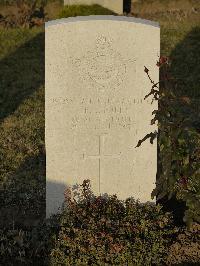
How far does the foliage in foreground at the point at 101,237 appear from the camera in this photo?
15.1 ft

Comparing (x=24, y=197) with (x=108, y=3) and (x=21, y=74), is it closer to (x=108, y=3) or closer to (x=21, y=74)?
(x=21, y=74)

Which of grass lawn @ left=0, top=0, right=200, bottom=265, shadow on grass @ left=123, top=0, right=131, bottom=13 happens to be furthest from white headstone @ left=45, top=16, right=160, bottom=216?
shadow on grass @ left=123, top=0, right=131, bottom=13

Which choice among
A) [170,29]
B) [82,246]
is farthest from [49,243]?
[170,29]

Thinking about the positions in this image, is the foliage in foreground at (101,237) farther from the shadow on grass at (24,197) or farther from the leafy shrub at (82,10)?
the leafy shrub at (82,10)

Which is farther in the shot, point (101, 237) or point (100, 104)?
point (100, 104)

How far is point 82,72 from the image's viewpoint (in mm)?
4926

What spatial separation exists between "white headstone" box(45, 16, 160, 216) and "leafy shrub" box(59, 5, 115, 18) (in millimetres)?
9678

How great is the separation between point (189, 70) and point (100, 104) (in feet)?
20.2

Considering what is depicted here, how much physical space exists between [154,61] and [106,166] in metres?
1.09

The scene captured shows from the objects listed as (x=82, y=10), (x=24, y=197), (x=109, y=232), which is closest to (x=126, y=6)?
(x=82, y=10)

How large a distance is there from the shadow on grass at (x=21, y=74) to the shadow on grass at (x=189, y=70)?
2.65 meters

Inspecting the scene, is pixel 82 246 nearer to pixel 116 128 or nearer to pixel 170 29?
pixel 116 128

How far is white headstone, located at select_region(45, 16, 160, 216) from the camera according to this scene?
191 inches

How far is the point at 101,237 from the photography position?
4.65m
